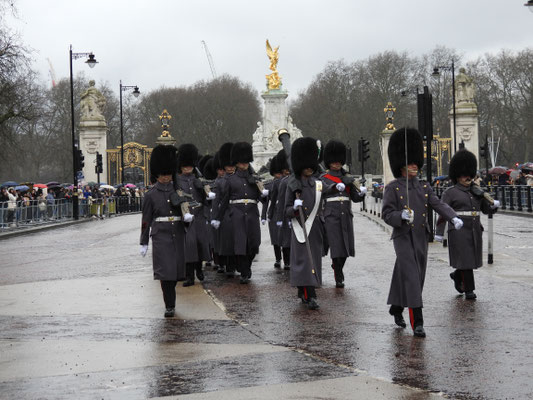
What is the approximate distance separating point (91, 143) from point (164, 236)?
47.4m

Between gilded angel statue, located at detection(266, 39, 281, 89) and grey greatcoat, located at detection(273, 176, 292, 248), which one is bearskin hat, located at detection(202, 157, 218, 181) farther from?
gilded angel statue, located at detection(266, 39, 281, 89)

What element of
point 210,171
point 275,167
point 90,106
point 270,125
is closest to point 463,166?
point 275,167

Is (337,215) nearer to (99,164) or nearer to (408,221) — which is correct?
(408,221)

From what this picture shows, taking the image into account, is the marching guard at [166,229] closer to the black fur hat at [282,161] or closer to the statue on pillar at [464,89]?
the black fur hat at [282,161]

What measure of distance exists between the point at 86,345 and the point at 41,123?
89.6 meters

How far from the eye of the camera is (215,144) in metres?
103

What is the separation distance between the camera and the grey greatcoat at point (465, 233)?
38.0 feet

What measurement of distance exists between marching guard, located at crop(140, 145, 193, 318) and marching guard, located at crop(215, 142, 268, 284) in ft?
9.68

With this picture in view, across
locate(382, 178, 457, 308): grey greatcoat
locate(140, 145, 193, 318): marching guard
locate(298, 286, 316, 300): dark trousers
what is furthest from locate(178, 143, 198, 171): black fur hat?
locate(382, 178, 457, 308): grey greatcoat

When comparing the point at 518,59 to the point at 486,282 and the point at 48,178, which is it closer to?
the point at 48,178

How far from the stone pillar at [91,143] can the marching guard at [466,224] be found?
46.0m

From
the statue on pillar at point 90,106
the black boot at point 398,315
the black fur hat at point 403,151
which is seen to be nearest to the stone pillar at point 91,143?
the statue on pillar at point 90,106

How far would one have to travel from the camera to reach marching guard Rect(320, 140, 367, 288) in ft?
42.7

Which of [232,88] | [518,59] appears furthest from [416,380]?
[232,88]
